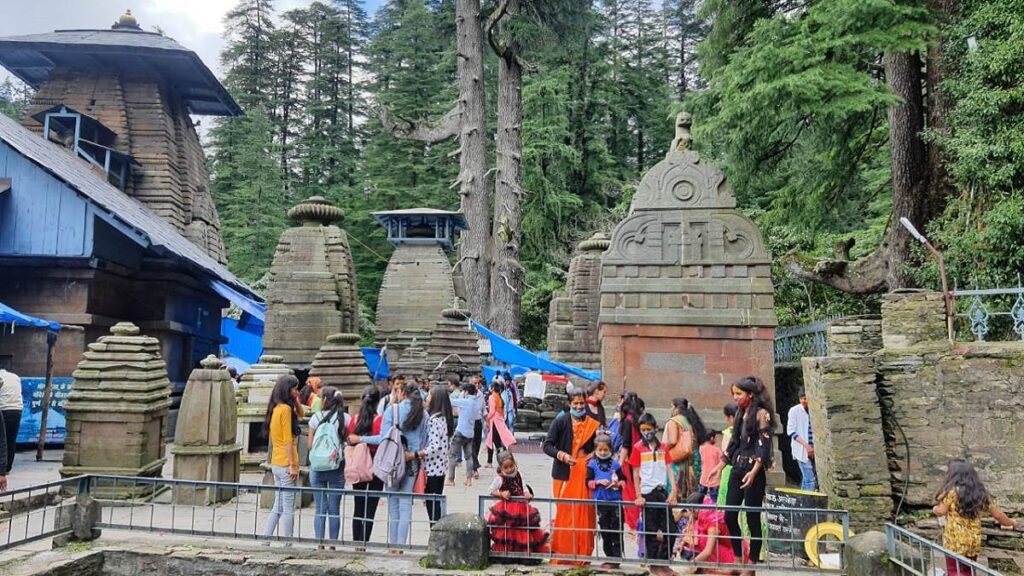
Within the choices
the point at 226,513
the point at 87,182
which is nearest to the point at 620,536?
the point at 226,513

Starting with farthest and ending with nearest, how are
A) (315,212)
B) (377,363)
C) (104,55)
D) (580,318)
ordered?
(104,55)
(377,363)
(315,212)
(580,318)

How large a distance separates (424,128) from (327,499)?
20587mm

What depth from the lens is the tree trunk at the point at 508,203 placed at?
22.7m

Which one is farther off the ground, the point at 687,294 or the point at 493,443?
the point at 687,294

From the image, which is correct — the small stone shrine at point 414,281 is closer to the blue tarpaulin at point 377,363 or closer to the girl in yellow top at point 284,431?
the blue tarpaulin at point 377,363

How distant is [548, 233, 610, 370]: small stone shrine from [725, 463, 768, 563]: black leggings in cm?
1046

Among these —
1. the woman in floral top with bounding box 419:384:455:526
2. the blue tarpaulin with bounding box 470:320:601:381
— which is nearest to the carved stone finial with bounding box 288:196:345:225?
the blue tarpaulin with bounding box 470:320:601:381

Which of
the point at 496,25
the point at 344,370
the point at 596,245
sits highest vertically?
the point at 496,25

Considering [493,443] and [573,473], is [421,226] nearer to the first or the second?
[493,443]

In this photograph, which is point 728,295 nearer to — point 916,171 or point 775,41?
point 775,41

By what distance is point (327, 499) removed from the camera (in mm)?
5750

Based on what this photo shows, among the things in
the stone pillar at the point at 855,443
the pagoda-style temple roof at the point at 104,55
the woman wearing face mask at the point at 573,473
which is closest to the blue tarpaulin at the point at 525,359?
the stone pillar at the point at 855,443

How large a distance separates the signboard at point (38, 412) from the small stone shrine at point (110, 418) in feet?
15.1

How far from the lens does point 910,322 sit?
288 inches
